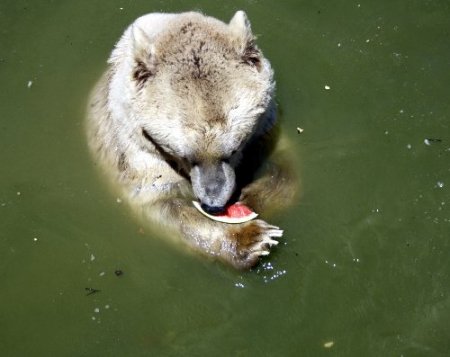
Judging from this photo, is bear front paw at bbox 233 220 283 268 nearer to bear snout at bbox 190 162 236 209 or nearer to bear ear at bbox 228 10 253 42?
bear snout at bbox 190 162 236 209

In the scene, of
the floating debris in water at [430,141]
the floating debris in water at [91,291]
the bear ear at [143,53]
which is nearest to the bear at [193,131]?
the bear ear at [143,53]

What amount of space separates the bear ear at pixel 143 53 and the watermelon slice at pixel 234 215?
1.09 m

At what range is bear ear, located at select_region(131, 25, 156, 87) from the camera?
4.02m

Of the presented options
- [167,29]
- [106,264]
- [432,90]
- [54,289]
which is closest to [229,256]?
[106,264]

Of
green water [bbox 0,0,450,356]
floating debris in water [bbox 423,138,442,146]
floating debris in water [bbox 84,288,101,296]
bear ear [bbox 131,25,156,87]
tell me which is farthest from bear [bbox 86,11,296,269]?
floating debris in water [bbox 423,138,442,146]

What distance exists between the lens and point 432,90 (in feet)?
17.7

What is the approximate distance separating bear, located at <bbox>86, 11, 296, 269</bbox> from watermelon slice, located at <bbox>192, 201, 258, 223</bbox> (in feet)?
0.12

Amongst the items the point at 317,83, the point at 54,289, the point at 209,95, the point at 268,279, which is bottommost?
the point at 54,289

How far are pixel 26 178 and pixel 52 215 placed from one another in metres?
0.40

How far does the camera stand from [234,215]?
4.70 meters

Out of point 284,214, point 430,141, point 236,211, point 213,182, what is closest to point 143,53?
point 213,182

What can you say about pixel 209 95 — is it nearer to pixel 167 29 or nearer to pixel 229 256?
pixel 167 29

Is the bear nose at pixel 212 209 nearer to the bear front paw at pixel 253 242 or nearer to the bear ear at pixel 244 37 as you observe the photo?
the bear front paw at pixel 253 242

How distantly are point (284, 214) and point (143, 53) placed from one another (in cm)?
156
